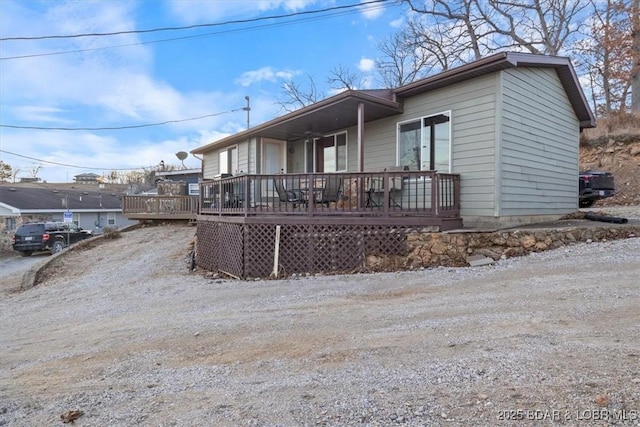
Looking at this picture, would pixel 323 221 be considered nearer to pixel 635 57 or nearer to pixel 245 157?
pixel 245 157

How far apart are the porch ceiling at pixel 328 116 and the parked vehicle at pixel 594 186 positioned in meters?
6.28

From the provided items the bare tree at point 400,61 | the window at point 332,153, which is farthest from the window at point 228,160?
the bare tree at point 400,61

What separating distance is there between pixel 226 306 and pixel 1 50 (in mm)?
14121

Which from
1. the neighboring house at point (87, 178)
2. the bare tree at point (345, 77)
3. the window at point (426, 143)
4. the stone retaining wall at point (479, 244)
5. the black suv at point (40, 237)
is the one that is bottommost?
the black suv at point (40, 237)

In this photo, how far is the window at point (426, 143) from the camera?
27.0ft

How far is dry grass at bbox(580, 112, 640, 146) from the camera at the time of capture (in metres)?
16.1

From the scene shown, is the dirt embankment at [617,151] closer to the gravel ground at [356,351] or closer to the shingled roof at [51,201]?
the gravel ground at [356,351]

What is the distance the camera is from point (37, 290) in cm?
916

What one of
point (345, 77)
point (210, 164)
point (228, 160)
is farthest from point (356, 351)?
point (345, 77)

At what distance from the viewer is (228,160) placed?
1566 centimetres

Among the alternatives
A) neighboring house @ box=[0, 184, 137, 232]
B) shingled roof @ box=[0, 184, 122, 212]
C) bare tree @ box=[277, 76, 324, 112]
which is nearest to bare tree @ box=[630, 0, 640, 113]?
bare tree @ box=[277, 76, 324, 112]

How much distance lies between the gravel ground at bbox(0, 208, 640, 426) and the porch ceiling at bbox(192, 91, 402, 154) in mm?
3908

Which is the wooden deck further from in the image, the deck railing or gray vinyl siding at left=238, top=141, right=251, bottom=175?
gray vinyl siding at left=238, top=141, right=251, bottom=175

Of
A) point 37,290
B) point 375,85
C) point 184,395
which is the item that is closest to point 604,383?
point 184,395
